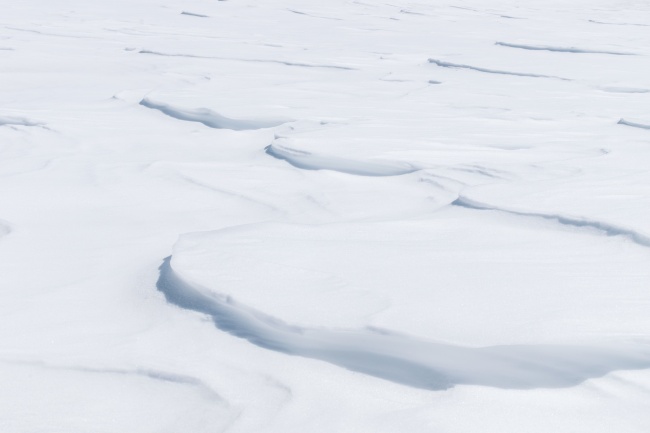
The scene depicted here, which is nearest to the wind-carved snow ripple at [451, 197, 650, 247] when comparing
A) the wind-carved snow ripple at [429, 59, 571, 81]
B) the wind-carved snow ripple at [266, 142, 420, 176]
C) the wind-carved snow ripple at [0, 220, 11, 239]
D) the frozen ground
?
the frozen ground

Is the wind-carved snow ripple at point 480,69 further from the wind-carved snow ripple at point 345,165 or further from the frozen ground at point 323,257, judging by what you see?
the wind-carved snow ripple at point 345,165

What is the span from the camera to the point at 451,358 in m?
1.41

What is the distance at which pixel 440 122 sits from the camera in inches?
138

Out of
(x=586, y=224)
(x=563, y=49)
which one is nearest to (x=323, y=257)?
(x=586, y=224)

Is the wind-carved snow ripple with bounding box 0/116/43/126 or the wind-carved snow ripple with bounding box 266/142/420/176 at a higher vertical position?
the wind-carved snow ripple with bounding box 266/142/420/176

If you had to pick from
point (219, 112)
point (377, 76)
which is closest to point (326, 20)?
point (377, 76)

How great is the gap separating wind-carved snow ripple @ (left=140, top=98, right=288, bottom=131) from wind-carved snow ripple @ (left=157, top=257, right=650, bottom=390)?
6.67ft

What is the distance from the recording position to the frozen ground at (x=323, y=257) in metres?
1.34

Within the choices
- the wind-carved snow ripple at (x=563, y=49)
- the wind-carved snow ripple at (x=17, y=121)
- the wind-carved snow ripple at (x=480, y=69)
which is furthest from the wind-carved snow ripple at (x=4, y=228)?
the wind-carved snow ripple at (x=563, y=49)

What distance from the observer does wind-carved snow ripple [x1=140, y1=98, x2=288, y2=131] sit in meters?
3.47

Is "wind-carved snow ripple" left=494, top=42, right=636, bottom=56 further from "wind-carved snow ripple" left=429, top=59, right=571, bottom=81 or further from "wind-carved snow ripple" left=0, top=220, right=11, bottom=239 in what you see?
"wind-carved snow ripple" left=0, top=220, right=11, bottom=239

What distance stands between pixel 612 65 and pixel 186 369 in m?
4.38

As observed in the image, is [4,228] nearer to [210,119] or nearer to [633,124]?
[210,119]

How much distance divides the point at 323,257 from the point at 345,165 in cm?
99
